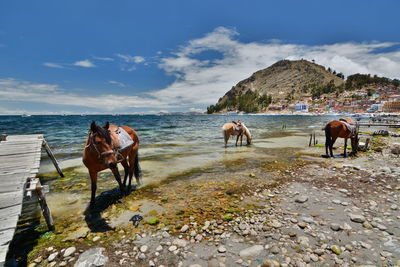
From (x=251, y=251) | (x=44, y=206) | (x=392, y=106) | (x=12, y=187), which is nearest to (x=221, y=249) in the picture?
(x=251, y=251)

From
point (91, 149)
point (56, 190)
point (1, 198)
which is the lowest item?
point (56, 190)

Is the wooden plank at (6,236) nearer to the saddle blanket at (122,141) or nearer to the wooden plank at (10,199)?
the wooden plank at (10,199)

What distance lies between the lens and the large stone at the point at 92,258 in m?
3.77

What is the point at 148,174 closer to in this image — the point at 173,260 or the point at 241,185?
the point at 241,185

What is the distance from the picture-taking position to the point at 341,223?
4832mm

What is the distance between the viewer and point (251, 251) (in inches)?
156

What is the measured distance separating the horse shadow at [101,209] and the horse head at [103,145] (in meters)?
1.73

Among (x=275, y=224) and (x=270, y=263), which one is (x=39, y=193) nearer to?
(x=270, y=263)

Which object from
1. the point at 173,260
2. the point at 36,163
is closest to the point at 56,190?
the point at 36,163

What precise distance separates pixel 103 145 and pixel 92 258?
2.83m

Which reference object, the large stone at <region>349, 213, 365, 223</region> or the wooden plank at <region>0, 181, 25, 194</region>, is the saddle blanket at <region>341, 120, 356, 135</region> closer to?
the large stone at <region>349, 213, 365, 223</region>

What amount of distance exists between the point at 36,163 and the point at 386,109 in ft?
628

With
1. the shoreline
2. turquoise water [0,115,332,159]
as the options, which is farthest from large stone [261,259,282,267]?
turquoise water [0,115,332,159]

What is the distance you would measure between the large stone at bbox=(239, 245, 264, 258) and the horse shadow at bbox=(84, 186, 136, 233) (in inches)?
144
